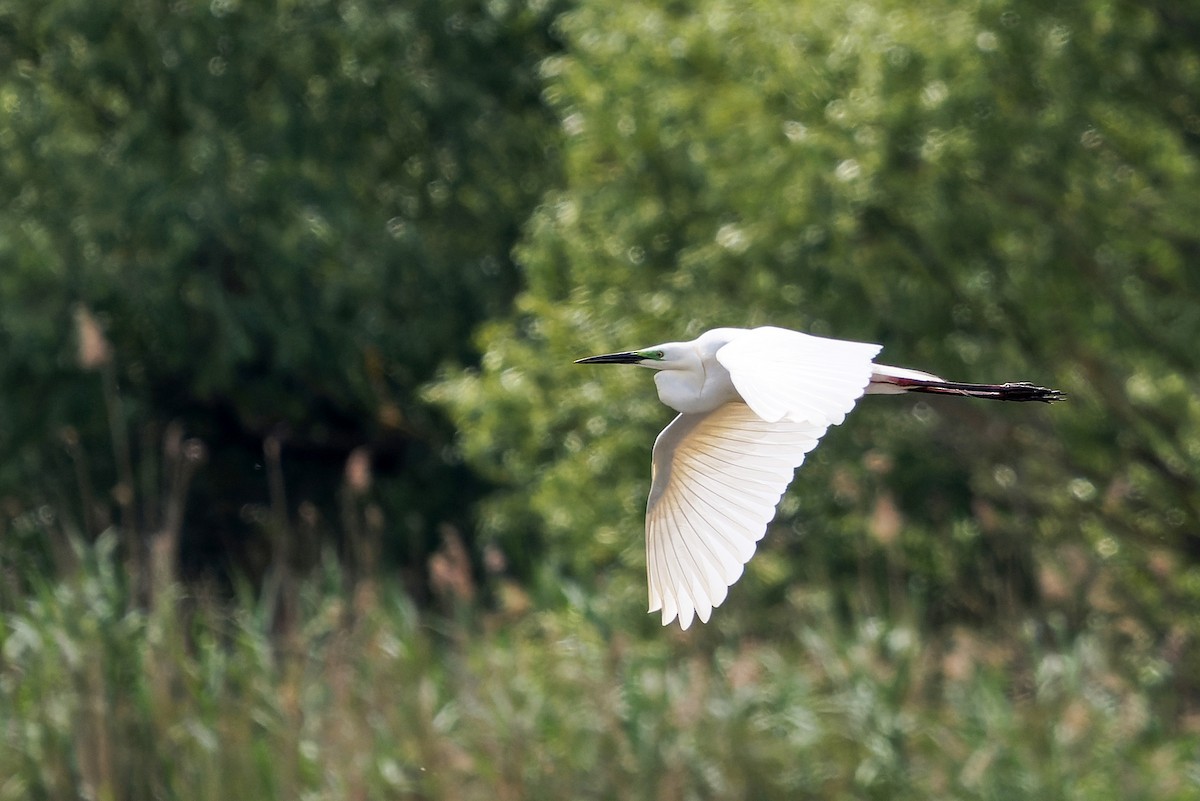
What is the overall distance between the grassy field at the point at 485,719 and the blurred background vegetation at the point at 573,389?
16 mm

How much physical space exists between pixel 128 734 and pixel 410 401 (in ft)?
25.9

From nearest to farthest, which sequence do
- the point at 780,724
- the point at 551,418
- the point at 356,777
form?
the point at 356,777 < the point at 780,724 < the point at 551,418

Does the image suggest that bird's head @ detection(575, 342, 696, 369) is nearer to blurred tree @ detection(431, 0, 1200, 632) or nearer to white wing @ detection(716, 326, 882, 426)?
white wing @ detection(716, 326, 882, 426)

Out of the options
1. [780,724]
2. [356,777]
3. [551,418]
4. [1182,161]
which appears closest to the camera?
[356,777]

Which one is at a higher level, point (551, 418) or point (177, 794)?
point (177, 794)

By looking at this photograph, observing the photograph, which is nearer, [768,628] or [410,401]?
[768,628]

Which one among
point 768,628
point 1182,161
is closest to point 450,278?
point 768,628

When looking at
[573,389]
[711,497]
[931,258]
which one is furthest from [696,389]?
[573,389]

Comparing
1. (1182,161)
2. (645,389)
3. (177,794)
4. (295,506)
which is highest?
(177,794)

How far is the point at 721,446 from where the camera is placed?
415cm

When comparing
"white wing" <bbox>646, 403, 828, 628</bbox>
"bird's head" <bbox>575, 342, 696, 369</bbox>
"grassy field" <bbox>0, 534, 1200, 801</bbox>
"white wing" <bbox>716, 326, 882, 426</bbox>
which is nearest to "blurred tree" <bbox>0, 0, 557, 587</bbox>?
"grassy field" <bbox>0, 534, 1200, 801</bbox>

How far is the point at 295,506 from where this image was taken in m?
14.5

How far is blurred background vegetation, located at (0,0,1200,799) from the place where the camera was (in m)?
6.30

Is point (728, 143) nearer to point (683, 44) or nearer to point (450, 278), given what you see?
point (683, 44)
